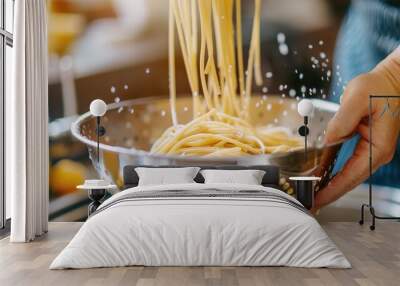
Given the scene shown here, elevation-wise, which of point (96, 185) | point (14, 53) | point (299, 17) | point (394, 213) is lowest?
point (394, 213)

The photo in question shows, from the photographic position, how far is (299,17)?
24.8ft

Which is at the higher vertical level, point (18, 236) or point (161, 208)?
point (161, 208)

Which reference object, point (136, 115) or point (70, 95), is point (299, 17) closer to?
point (136, 115)

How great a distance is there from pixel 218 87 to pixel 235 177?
134cm

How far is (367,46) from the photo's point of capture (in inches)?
294

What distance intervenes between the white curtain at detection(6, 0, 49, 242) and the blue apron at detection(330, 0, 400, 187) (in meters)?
3.49

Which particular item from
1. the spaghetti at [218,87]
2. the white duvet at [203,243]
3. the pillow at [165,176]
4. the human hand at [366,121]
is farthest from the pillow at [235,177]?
the white duvet at [203,243]

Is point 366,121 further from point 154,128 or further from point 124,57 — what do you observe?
point 124,57

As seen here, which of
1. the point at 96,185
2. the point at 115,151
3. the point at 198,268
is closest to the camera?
the point at 198,268

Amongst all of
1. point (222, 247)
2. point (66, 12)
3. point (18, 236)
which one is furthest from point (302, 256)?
point (66, 12)

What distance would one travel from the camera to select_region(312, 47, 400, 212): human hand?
7438 mm

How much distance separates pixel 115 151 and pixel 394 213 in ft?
11.6

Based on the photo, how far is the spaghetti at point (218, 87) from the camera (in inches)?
291

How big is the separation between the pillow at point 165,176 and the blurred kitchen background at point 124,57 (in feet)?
3.33
